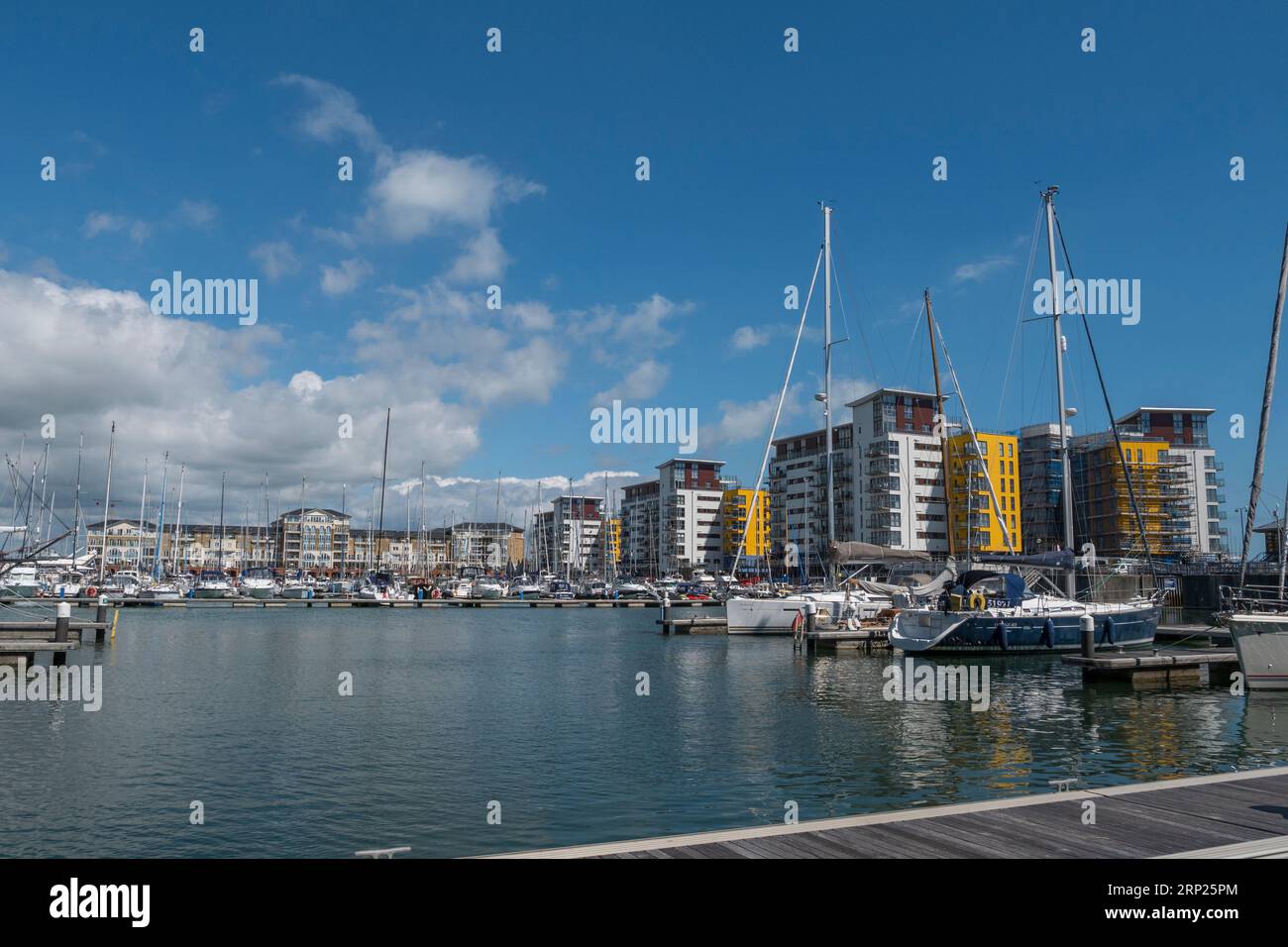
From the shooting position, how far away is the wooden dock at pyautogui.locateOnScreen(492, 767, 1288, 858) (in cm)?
1012

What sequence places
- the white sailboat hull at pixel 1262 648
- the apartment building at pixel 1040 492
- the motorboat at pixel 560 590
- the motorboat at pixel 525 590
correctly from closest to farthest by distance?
the white sailboat hull at pixel 1262 648 → the motorboat at pixel 560 590 → the motorboat at pixel 525 590 → the apartment building at pixel 1040 492

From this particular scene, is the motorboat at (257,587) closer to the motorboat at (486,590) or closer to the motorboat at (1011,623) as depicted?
the motorboat at (486,590)

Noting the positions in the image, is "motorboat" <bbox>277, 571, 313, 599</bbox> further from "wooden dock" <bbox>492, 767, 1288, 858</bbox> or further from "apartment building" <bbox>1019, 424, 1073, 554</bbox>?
"wooden dock" <bbox>492, 767, 1288, 858</bbox>

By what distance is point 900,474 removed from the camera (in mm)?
139500

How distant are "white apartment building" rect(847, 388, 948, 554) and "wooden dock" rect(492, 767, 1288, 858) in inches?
5030

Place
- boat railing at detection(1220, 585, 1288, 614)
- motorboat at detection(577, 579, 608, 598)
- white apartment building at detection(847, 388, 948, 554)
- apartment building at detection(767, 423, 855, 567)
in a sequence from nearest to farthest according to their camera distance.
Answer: boat railing at detection(1220, 585, 1288, 614), motorboat at detection(577, 579, 608, 598), white apartment building at detection(847, 388, 948, 554), apartment building at detection(767, 423, 855, 567)

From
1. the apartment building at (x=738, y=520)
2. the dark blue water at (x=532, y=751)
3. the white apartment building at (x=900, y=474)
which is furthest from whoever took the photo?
the apartment building at (x=738, y=520)

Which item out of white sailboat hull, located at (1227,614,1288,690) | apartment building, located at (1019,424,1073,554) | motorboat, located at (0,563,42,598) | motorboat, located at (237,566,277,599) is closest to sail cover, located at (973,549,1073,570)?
white sailboat hull, located at (1227,614,1288,690)

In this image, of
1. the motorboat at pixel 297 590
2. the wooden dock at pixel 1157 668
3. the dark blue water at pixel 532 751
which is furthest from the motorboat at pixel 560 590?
the wooden dock at pixel 1157 668
